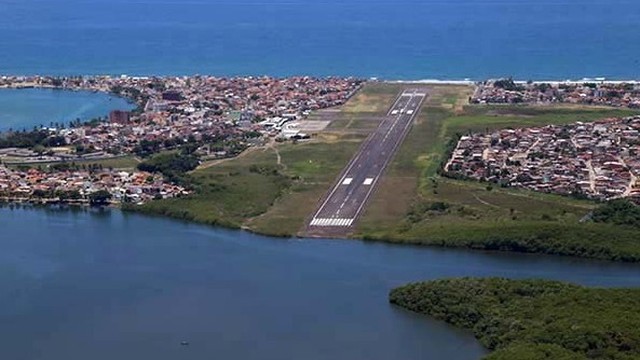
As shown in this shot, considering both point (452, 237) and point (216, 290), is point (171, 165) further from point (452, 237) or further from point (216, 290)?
point (452, 237)

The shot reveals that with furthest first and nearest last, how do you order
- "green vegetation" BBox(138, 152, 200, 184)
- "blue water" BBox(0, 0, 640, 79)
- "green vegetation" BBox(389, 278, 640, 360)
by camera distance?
"blue water" BBox(0, 0, 640, 79) → "green vegetation" BBox(138, 152, 200, 184) → "green vegetation" BBox(389, 278, 640, 360)

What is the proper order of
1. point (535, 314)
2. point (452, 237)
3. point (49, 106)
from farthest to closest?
point (49, 106)
point (452, 237)
point (535, 314)

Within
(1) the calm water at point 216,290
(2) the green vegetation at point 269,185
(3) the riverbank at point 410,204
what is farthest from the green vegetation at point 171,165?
(1) the calm water at point 216,290

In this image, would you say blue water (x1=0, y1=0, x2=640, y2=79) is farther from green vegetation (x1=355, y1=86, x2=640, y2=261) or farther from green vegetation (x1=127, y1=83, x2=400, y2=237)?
green vegetation (x1=355, y1=86, x2=640, y2=261)

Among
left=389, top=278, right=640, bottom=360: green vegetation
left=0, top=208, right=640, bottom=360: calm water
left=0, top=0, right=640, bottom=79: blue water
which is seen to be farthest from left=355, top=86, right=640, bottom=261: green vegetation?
left=0, top=0, right=640, bottom=79: blue water

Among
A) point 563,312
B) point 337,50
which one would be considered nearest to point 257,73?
point 337,50

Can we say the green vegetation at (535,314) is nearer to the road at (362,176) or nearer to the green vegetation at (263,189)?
the road at (362,176)

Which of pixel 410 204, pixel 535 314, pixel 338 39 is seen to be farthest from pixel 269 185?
pixel 338 39
